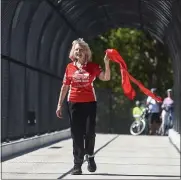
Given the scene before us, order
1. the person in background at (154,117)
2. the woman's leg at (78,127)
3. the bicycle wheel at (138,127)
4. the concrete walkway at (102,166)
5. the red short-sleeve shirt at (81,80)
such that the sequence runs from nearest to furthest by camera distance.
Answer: the red short-sleeve shirt at (81,80), the woman's leg at (78,127), the concrete walkway at (102,166), the person in background at (154,117), the bicycle wheel at (138,127)

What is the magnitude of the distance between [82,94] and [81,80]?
24 centimetres

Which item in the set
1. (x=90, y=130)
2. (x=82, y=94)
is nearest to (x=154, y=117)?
(x=90, y=130)

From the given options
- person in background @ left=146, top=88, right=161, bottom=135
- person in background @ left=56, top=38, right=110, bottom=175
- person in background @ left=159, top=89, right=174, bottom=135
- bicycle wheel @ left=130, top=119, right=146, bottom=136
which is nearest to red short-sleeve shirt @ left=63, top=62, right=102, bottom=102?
person in background @ left=56, top=38, right=110, bottom=175

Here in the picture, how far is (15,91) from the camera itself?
15703mm

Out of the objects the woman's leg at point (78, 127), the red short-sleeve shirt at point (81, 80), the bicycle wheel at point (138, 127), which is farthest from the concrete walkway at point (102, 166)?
the bicycle wheel at point (138, 127)

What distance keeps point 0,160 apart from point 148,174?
10.1 ft

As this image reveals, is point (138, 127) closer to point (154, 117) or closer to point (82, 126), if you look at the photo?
point (154, 117)

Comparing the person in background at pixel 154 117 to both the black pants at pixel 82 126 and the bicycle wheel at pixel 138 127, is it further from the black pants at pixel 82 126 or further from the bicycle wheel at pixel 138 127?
the black pants at pixel 82 126

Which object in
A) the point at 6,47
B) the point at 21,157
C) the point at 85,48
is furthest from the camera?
the point at 6,47

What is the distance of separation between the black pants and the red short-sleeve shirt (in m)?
0.08

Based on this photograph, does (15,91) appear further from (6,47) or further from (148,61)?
(148,61)

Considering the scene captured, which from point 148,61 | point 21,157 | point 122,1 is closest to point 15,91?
point 21,157

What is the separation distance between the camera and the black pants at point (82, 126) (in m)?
6.73

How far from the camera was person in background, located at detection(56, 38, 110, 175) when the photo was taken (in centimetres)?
636
